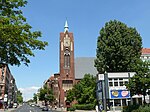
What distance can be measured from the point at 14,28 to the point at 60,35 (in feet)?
265

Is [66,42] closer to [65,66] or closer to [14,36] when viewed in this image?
[65,66]

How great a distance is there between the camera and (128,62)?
165 feet

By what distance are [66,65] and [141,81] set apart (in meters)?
63.5

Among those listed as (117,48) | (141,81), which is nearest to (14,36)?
(141,81)

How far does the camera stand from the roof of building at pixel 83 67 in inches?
3807

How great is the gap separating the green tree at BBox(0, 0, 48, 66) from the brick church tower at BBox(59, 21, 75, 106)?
3040 inches

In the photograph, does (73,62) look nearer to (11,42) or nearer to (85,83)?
(85,83)

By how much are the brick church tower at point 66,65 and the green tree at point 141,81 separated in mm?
61274

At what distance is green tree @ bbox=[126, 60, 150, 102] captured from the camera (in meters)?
28.3

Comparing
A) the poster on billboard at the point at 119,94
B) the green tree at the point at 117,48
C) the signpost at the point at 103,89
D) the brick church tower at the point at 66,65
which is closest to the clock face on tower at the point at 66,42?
the brick church tower at the point at 66,65

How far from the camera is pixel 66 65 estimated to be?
90.8 m

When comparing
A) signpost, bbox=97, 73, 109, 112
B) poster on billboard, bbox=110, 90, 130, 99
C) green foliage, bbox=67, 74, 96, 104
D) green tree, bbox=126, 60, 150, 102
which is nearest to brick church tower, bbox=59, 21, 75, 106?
green foliage, bbox=67, 74, 96, 104

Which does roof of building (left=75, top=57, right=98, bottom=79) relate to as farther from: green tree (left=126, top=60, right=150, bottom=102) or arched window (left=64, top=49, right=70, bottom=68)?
green tree (left=126, top=60, right=150, bottom=102)

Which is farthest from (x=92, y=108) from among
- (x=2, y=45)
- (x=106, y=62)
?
(x=2, y=45)
